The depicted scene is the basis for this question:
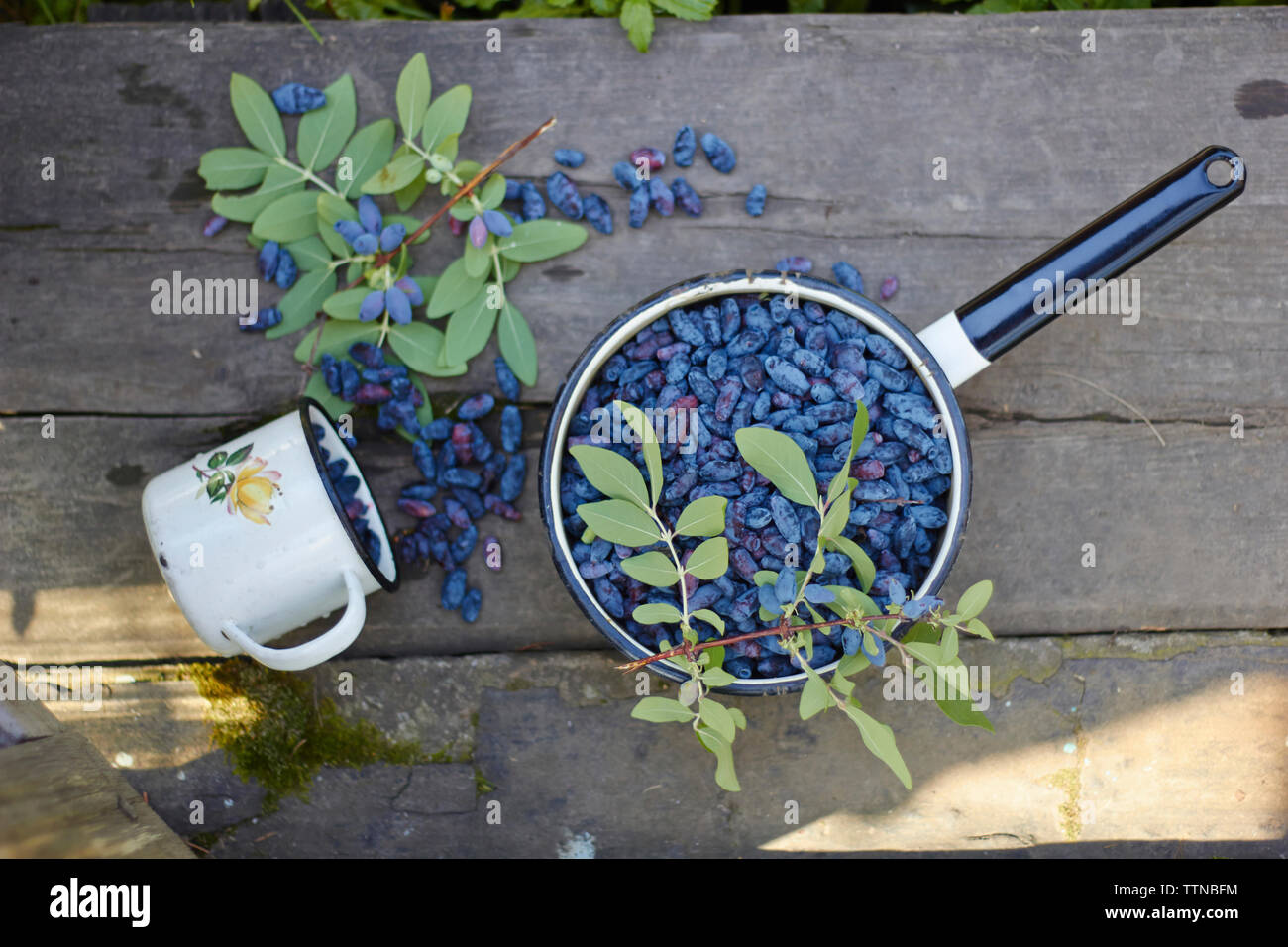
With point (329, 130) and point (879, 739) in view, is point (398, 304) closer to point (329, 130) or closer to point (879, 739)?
point (329, 130)

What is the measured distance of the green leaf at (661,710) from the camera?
862mm

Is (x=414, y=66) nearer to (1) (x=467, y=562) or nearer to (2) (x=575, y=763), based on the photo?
(1) (x=467, y=562)

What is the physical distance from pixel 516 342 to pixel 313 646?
17.0 inches

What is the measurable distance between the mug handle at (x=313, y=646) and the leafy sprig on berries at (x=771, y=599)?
0.30 meters

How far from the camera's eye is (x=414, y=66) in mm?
1127

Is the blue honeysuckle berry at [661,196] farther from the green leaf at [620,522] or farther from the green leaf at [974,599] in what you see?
the green leaf at [974,599]

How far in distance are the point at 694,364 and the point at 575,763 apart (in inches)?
21.9

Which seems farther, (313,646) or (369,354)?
(369,354)

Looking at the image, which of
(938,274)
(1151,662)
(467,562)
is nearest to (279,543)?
(467,562)

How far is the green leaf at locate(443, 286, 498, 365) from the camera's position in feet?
3.75

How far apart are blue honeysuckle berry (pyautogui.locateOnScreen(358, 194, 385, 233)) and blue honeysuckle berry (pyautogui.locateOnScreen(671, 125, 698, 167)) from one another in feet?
1.24

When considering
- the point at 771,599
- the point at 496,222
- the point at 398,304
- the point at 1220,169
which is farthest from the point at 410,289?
the point at 1220,169

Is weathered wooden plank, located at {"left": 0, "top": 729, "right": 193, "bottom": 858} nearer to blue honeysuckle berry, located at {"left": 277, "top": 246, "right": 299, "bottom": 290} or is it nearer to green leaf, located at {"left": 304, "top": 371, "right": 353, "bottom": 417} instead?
green leaf, located at {"left": 304, "top": 371, "right": 353, "bottom": 417}

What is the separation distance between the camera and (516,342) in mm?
1147
